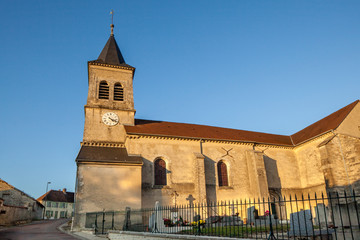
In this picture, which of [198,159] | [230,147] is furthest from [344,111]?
[198,159]

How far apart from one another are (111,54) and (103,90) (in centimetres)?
455

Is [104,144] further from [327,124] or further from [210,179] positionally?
[327,124]

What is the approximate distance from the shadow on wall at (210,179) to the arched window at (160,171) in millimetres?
3656

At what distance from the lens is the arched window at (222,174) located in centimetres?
2421

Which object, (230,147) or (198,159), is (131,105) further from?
(230,147)

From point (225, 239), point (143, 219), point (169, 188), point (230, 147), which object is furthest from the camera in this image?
point (230, 147)

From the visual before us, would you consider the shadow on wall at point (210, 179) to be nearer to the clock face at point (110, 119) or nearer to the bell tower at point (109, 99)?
the bell tower at point (109, 99)

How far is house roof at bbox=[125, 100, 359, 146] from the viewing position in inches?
940

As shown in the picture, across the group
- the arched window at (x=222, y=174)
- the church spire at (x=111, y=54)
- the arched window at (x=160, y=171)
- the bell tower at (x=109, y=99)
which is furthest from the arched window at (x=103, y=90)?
the arched window at (x=222, y=174)

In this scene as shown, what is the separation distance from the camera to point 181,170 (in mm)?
22812

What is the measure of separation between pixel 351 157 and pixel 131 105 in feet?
63.1

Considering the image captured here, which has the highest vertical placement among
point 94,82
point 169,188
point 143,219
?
point 94,82

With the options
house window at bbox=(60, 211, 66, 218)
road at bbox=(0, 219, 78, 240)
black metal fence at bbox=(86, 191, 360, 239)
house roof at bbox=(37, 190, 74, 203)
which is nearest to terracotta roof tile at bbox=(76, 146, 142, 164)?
black metal fence at bbox=(86, 191, 360, 239)

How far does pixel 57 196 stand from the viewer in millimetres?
65938
